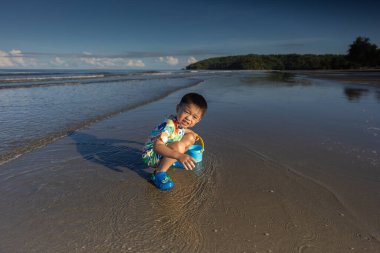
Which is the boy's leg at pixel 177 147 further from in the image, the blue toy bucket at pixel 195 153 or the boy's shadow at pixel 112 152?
the boy's shadow at pixel 112 152

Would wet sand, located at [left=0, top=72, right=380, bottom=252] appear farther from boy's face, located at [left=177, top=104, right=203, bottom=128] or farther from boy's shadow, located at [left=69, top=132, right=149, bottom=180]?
boy's face, located at [left=177, top=104, right=203, bottom=128]

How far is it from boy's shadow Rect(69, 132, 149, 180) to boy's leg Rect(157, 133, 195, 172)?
0.91 feet

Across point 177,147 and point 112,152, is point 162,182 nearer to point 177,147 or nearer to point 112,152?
point 177,147

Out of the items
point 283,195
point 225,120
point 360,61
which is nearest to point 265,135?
point 225,120

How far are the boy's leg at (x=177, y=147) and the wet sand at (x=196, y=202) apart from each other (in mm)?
234

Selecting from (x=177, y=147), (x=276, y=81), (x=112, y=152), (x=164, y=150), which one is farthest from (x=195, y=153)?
(x=276, y=81)

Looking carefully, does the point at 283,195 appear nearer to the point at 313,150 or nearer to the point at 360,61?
the point at 313,150

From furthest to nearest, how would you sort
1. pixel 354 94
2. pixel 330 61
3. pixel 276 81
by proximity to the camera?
pixel 330 61 < pixel 276 81 < pixel 354 94

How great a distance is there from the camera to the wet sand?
1.93 m

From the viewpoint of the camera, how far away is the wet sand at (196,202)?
6.33 ft

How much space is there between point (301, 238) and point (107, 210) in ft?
5.31

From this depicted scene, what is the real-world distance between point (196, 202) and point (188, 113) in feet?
3.06

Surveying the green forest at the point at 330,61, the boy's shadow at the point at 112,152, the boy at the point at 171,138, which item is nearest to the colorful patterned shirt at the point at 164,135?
the boy at the point at 171,138

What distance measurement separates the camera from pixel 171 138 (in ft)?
9.95
